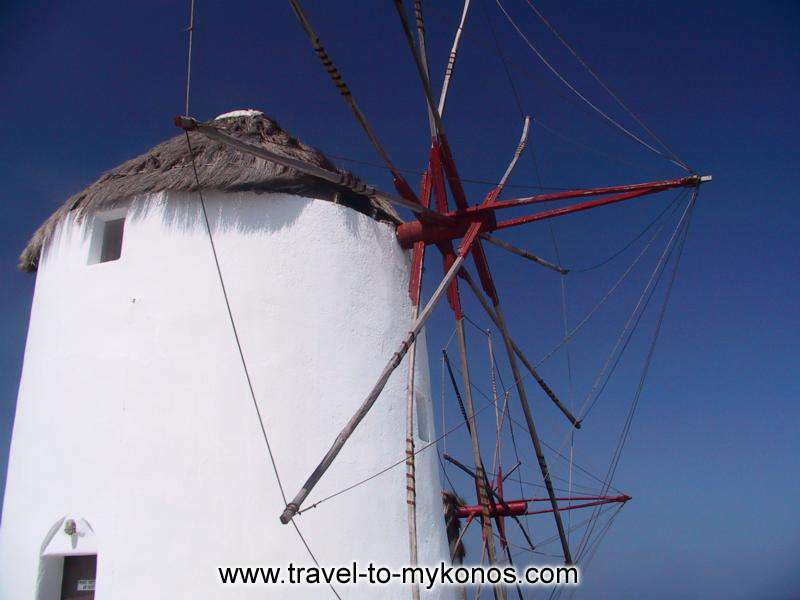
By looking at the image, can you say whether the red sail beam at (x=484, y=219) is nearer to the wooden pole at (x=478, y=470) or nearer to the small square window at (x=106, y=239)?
the wooden pole at (x=478, y=470)

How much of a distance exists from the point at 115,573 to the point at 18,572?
118 cm

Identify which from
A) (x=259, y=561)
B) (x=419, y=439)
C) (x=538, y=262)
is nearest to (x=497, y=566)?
(x=419, y=439)

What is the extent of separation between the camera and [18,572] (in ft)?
20.4

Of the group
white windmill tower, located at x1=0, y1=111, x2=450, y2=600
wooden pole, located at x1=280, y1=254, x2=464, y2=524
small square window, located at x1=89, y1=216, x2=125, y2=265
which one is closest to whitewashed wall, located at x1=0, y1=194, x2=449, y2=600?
white windmill tower, located at x1=0, y1=111, x2=450, y2=600

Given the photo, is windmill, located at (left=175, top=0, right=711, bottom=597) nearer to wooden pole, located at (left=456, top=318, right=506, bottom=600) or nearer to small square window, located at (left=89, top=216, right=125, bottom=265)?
wooden pole, located at (left=456, top=318, right=506, bottom=600)

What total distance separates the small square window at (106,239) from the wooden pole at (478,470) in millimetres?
3910

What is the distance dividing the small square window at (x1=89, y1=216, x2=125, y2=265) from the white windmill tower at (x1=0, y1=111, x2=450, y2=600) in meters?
0.05

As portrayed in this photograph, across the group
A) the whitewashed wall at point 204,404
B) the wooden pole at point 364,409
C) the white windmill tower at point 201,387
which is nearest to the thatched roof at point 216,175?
the white windmill tower at point 201,387

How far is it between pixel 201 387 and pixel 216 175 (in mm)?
2174

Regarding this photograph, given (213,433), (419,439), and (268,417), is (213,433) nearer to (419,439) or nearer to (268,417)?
(268,417)

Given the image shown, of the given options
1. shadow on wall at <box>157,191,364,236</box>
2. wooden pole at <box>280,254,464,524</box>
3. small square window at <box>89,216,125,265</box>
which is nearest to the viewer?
wooden pole at <box>280,254,464,524</box>

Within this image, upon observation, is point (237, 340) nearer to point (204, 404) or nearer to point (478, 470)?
point (204, 404)

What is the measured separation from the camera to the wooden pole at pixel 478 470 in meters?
6.77

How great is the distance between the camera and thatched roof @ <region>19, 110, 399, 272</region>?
6.89 m
